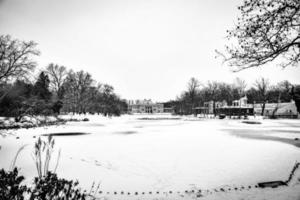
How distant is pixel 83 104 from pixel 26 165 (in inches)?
1833

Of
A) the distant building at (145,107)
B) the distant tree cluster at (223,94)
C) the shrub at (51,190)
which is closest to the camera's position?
the shrub at (51,190)

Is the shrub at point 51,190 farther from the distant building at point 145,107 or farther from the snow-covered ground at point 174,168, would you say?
the distant building at point 145,107

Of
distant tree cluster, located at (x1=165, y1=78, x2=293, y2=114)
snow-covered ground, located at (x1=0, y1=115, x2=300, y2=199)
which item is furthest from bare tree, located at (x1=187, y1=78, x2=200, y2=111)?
snow-covered ground, located at (x1=0, y1=115, x2=300, y2=199)

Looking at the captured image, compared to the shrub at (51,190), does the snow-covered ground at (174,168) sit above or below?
below

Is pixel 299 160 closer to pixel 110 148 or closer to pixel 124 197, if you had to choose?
pixel 124 197

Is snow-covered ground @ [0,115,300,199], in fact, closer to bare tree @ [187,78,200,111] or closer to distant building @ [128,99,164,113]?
bare tree @ [187,78,200,111]

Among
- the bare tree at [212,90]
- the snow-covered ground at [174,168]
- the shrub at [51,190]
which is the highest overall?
the bare tree at [212,90]

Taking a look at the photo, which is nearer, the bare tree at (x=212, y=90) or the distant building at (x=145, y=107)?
the bare tree at (x=212, y=90)

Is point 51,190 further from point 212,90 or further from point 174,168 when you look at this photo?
point 212,90

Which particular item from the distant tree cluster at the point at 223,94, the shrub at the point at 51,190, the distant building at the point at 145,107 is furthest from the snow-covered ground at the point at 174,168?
the distant building at the point at 145,107

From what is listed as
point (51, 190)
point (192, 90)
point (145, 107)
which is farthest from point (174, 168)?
point (145, 107)

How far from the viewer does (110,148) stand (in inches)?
403

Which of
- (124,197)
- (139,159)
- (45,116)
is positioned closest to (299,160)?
(139,159)

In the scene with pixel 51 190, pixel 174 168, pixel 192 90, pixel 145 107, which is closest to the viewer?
pixel 51 190
